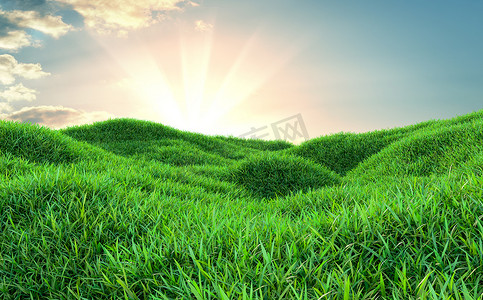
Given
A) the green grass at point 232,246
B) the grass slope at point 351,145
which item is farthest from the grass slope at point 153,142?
the green grass at point 232,246

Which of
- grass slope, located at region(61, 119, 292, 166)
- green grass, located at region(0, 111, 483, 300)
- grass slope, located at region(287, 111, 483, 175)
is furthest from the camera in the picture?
grass slope, located at region(61, 119, 292, 166)

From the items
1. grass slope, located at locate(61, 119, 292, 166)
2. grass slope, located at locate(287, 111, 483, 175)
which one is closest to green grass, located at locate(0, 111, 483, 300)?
grass slope, located at locate(61, 119, 292, 166)

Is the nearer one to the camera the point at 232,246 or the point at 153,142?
the point at 232,246

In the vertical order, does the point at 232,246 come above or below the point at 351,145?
above

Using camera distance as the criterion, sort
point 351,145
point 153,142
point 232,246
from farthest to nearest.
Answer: point 153,142, point 351,145, point 232,246

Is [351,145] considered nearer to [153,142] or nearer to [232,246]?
[153,142]

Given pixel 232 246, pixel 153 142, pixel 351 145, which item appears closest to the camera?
pixel 232 246

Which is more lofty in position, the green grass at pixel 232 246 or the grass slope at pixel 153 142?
the grass slope at pixel 153 142

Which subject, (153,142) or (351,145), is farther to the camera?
(153,142)

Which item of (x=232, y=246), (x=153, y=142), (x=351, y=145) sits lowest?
(x=351, y=145)

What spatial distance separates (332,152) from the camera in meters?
8.19

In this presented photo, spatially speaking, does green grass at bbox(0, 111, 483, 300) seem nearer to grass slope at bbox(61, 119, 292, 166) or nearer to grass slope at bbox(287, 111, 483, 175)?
grass slope at bbox(61, 119, 292, 166)


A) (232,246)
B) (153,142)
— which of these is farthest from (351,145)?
(232,246)

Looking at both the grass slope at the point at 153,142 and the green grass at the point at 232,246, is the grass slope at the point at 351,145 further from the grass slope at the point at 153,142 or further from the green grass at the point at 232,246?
the green grass at the point at 232,246
